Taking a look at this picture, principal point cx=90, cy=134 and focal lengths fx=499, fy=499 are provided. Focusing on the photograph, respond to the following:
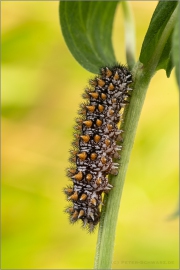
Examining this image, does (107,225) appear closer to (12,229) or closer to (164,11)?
(164,11)

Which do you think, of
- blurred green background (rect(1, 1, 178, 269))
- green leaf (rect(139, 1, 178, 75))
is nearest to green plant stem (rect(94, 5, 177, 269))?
green leaf (rect(139, 1, 178, 75))

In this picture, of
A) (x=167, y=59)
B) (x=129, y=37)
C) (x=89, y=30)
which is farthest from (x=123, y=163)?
(x=89, y=30)

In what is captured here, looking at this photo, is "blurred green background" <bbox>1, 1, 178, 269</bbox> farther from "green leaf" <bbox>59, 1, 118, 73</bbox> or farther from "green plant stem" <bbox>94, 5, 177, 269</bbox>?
"green plant stem" <bbox>94, 5, 177, 269</bbox>

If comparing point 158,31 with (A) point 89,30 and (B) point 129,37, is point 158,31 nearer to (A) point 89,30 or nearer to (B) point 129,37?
(B) point 129,37

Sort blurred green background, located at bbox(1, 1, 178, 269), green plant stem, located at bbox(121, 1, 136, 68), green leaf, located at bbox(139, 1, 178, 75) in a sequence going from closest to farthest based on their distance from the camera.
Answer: green leaf, located at bbox(139, 1, 178, 75)
green plant stem, located at bbox(121, 1, 136, 68)
blurred green background, located at bbox(1, 1, 178, 269)

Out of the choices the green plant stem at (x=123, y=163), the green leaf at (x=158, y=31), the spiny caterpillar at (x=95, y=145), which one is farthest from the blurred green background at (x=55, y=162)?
the green leaf at (x=158, y=31)

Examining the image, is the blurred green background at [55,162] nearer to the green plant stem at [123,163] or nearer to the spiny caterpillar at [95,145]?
the spiny caterpillar at [95,145]
